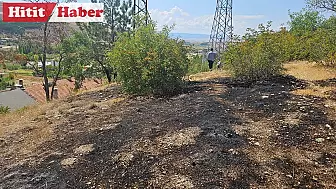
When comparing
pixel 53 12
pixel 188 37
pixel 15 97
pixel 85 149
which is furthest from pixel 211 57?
pixel 188 37

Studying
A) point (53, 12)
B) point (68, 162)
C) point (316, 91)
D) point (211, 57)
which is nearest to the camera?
point (68, 162)

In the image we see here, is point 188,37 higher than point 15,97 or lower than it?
higher

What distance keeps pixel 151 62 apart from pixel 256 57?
278cm

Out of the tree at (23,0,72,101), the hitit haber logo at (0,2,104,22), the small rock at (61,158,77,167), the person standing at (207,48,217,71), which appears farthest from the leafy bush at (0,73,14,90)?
the small rock at (61,158,77,167)

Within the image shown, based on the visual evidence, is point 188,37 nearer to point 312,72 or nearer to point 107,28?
point 107,28

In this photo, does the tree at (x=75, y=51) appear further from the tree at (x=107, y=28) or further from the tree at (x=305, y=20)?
the tree at (x=305, y=20)

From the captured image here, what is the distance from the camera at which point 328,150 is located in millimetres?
3727

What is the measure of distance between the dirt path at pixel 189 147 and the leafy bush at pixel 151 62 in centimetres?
100

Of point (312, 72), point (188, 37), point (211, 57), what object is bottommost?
point (312, 72)

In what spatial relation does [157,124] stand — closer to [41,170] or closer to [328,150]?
[41,170]

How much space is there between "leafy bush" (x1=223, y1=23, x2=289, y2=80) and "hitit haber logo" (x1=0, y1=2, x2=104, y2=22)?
9.75m

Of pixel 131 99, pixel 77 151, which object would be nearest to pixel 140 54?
pixel 131 99

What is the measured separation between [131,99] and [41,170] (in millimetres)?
3722

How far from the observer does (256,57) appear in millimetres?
8125
